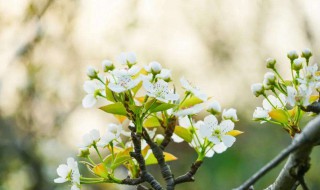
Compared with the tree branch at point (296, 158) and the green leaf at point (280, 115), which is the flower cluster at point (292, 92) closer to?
the green leaf at point (280, 115)

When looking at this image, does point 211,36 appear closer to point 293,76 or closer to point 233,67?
point 233,67

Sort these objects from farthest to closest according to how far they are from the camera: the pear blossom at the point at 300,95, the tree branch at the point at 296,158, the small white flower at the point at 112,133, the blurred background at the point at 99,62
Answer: the blurred background at the point at 99,62 < the small white flower at the point at 112,133 < the pear blossom at the point at 300,95 < the tree branch at the point at 296,158

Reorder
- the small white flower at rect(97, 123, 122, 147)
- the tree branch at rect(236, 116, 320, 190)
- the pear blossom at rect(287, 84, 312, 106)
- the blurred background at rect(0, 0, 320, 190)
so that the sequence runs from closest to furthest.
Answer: the tree branch at rect(236, 116, 320, 190) → the pear blossom at rect(287, 84, 312, 106) → the small white flower at rect(97, 123, 122, 147) → the blurred background at rect(0, 0, 320, 190)

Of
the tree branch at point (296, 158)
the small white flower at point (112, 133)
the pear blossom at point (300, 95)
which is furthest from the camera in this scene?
the small white flower at point (112, 133)

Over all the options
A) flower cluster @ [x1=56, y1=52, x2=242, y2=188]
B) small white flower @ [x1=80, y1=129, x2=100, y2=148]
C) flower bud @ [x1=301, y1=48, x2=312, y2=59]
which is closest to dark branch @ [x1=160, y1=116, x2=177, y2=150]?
flower cluster @ [x1=56, y1=52, x2=242, y2=188]

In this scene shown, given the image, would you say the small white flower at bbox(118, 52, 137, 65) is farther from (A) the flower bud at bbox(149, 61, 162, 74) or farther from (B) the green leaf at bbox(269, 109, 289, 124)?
(B) the green leaf at bbox(269, 109, 289, 124)

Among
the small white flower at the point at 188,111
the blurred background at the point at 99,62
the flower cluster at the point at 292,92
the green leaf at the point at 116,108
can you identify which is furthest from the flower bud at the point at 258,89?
the blurred background at the point at 99,62

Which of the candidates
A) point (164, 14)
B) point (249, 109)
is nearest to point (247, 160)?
point (249, 109)
